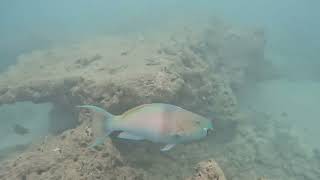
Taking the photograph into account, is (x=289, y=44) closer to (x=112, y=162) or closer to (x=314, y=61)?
(x=314, y=61)

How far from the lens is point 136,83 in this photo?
17.4 ft

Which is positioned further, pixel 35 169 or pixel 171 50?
pixel 171 50

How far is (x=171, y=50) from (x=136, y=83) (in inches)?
122

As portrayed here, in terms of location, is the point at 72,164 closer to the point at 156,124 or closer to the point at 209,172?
the point at 156,124

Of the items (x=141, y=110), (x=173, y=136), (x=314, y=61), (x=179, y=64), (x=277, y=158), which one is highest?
(x=314, y=61)

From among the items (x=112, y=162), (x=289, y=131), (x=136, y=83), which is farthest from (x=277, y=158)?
(x=112, y=162)

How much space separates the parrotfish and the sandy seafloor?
652 mm

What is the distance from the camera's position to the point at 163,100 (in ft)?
17.2

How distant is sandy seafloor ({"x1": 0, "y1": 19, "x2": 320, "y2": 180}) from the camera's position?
421cm

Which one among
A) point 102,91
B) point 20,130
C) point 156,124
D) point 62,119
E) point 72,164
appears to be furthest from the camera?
point 20,130

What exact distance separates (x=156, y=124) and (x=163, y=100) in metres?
1.94

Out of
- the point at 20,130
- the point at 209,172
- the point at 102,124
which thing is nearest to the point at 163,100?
the point at 102,124

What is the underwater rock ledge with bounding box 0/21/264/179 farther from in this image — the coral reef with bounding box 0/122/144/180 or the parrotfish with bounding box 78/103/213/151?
the parrotfish with bounding box 78/103/213/151

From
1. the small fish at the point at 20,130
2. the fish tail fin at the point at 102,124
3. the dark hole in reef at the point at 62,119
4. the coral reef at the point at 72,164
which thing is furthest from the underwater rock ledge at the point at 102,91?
the small fish at the point at 20,130
